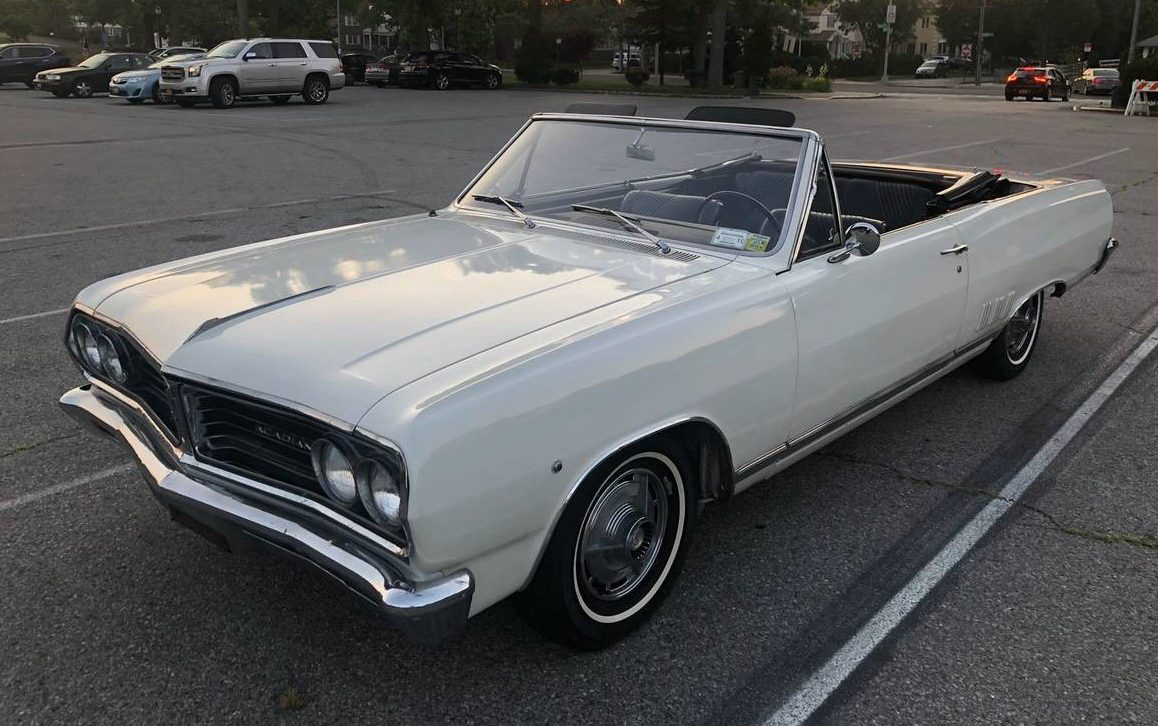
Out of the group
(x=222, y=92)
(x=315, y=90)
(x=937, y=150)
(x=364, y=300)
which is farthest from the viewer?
(x=315, y=90)

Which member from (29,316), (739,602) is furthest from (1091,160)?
(29,316)

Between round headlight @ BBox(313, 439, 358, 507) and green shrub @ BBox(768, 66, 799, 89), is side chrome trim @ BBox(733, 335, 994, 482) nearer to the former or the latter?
round headlight @ BBox(313, 439, 358, 507)

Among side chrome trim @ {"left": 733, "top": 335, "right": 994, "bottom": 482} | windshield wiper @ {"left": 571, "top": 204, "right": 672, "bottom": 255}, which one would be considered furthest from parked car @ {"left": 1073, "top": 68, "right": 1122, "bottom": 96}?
windshield wiper @ {"left": 571, "top": 204, "right": 672, "bottom": 255}

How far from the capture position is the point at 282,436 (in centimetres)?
251

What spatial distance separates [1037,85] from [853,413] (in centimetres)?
3911

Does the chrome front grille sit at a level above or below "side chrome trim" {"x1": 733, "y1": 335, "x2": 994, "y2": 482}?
above

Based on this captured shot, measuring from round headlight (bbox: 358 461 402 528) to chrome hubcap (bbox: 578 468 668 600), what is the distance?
0.62 metres

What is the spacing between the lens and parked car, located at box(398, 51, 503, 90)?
120 feet

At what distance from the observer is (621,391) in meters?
2.62

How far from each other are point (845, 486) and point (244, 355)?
252 cm

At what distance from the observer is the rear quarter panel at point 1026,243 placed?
439 centimetres

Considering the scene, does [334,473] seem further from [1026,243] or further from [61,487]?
[1026,243]

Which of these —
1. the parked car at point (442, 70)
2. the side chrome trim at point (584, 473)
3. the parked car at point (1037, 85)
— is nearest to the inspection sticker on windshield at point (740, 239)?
the side chrome trim at point (584, 473)

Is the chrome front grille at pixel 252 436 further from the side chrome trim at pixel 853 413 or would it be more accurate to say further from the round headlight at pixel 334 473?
the side chrome trim at pixel 853 413
